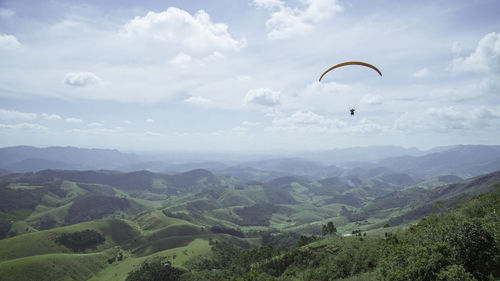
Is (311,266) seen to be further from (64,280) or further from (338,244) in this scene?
(64,280)

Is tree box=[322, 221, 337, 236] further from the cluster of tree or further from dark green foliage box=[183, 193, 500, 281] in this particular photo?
the cluster of tree

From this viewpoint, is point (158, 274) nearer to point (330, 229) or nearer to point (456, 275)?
point (330, 229)

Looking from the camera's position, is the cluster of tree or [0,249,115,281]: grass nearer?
the cluster of tree

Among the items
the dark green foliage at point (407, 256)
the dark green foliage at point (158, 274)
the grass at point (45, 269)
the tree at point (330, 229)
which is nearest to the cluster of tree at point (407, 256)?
the dark green foliage at point (407, 256)

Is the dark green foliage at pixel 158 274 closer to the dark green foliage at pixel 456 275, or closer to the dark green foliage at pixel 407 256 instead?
the dark green foliage at pixel 407 256

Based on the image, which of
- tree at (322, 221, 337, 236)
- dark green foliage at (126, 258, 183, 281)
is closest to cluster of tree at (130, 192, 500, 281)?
dark green foliage at (126, 258, 183, 281)

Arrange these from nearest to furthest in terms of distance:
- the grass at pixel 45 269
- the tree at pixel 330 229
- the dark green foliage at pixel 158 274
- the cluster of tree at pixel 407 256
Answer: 1. the cluster of tree at pixel 407 256
2. the tree at pixel 330 229
3. the grass at pixel 45 269
4. the dark green foliage at pixel 158 274

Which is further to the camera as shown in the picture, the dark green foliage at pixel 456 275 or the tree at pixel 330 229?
the tree at pixel 330 229

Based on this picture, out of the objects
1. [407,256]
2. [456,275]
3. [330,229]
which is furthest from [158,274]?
[456,275]

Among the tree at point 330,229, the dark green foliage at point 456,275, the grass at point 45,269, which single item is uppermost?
the dark green foliage at point 456,275

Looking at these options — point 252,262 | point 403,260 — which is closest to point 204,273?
point 252,262
